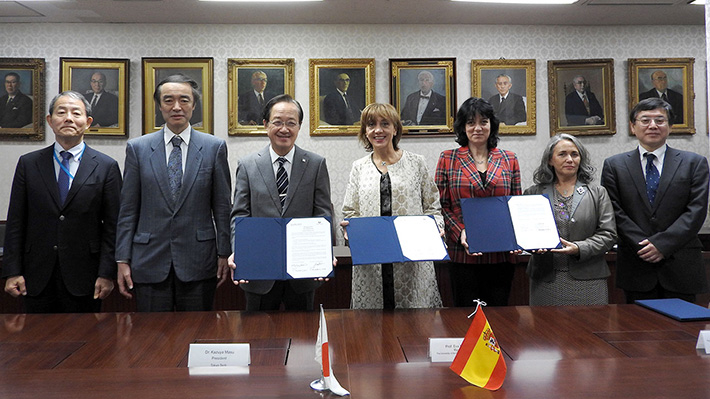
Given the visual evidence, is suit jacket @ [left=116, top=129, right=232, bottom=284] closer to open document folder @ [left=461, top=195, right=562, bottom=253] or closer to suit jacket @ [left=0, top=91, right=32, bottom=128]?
open document folder @ [left=461, top=195, right=562, bottom=253]

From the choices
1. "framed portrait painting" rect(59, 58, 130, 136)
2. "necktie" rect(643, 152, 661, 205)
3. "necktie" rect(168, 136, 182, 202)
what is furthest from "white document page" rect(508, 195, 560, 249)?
"framed portrait painting" rect(59, 58, 130, 136)

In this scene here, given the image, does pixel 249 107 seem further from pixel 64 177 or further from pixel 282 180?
pixel 282 180

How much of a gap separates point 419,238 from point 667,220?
57.4 inches

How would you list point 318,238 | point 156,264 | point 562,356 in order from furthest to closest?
point 156,264
point 318,238
point 562,356

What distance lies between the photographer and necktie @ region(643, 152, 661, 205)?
289 cm

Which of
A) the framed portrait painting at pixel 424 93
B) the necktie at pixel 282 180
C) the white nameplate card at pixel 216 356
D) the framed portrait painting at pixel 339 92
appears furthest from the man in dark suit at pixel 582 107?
the white nameplate card at pixel 216 356

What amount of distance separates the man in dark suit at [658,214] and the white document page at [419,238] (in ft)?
3.80

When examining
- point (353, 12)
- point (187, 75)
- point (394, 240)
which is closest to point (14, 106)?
point (187, 75)

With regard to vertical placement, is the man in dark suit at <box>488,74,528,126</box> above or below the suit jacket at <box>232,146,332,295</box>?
above

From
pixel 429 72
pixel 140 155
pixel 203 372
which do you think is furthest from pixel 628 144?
pixel 203 372

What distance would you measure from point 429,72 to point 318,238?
3.45m

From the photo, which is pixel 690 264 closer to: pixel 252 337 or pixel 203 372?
pixel 252 337

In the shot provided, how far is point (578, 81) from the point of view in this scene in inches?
211

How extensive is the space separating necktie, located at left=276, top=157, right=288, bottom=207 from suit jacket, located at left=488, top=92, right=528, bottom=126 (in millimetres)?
3338
